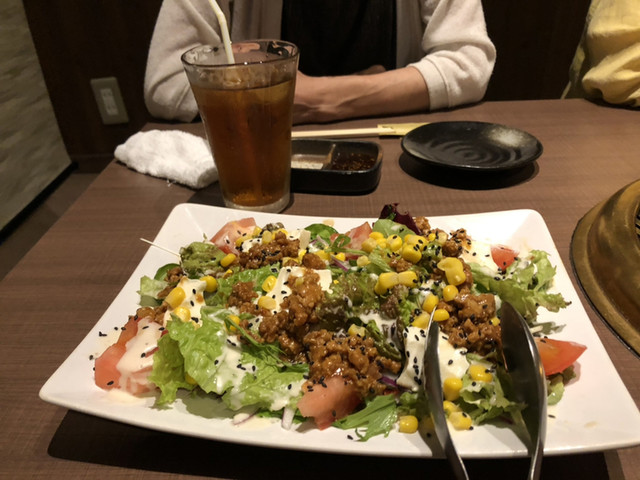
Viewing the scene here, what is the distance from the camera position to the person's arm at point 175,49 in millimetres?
2219

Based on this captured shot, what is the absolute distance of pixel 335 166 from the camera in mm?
1787

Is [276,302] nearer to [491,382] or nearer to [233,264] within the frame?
[233,264]

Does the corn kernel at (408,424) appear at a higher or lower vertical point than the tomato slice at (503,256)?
lower

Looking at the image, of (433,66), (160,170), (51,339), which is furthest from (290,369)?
(433,66)

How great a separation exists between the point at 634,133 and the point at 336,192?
1.35m

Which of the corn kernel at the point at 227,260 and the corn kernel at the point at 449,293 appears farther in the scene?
A: the corn kernel at the point at 227,260

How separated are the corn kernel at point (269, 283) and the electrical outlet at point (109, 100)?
3666mm

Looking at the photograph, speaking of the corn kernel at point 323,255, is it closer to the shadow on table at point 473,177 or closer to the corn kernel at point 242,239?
the corn kernel at point 242,239

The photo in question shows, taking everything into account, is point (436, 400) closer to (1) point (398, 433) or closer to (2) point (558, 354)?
(1) point (398, 433)

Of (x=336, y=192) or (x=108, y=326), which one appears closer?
(x=108, y=326)

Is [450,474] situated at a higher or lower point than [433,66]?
lower

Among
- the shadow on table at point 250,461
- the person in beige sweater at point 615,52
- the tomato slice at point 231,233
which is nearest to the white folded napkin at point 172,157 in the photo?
the tomato slice at point 231,233

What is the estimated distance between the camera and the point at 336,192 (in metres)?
1.72

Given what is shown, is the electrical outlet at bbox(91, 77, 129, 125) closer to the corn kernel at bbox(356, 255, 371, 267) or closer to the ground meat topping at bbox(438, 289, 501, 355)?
the corn kernel at bbox(356, 255, 371, 267)
